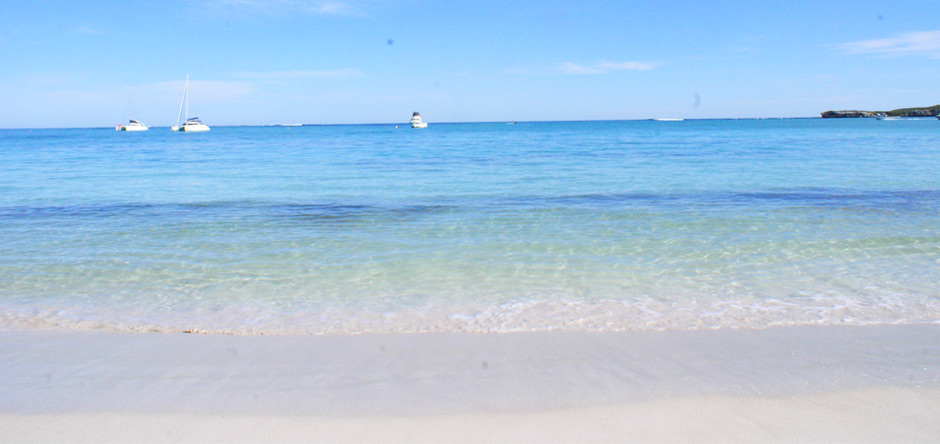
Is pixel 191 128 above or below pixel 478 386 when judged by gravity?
above

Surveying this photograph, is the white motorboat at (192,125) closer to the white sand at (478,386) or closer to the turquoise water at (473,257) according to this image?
the turquoise water at (473,257)

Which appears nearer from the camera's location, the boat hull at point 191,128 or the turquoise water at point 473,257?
the turquoise water at point 473,257

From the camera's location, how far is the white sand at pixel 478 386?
3543 millimetres

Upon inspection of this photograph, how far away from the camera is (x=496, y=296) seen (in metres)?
6.47

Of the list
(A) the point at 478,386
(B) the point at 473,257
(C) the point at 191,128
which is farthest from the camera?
(C) the point at 191,128

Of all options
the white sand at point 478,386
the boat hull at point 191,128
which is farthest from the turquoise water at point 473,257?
the boat hull at point 191,128

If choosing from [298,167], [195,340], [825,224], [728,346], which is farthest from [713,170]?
[195,340]

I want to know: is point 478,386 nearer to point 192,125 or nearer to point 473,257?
point 473,257

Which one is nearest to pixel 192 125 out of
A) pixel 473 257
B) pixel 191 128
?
pixel 191 128

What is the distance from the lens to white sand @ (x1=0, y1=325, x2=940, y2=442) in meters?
3.54

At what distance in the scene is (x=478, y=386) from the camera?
4156 millimetres

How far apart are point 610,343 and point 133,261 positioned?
671 cm

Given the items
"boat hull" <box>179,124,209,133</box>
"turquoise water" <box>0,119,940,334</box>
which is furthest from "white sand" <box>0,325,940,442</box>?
"boat hull" <box>179,124,209,133</box>

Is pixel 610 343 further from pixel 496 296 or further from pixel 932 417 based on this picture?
pixel 932 417
